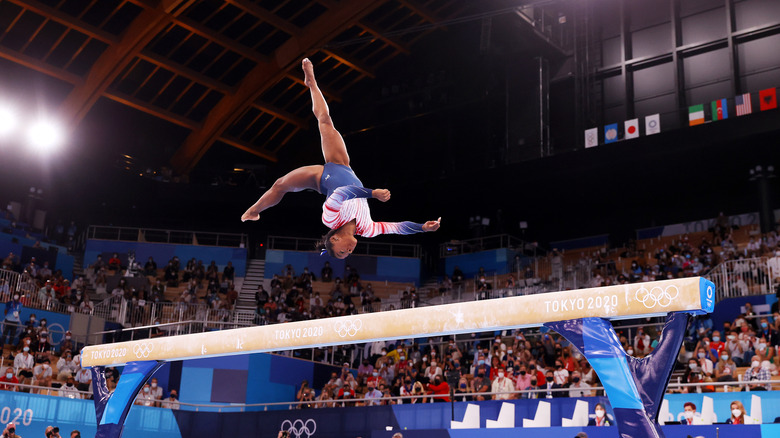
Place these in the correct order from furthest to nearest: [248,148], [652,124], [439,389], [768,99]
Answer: [248,148]
[652,124]
[768,99]
[439,389]

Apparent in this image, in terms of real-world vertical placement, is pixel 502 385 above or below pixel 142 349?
below

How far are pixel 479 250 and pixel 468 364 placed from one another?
974 cm

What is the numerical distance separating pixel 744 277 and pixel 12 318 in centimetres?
1827

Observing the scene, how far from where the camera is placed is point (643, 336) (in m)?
14.9

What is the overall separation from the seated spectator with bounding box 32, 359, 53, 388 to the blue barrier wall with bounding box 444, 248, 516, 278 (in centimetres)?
1445

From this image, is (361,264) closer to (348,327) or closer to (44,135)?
(44,135)

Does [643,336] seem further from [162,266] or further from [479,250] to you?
[162,266]

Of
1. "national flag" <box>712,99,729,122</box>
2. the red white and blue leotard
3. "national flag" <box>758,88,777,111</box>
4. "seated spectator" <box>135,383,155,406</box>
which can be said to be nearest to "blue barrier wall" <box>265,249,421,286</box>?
"seated spectator" <box>135,383,155,406</box>

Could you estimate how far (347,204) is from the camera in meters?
6.31

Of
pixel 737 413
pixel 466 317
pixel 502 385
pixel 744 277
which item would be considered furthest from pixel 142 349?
pixel 744 277

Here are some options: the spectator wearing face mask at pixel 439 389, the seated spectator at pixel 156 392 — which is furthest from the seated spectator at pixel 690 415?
the seated spectator at pixel 156 392

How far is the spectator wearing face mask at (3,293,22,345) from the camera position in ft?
61.4

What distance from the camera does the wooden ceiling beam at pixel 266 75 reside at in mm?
25375

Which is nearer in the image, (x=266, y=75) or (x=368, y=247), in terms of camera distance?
(x=266, y=75)
